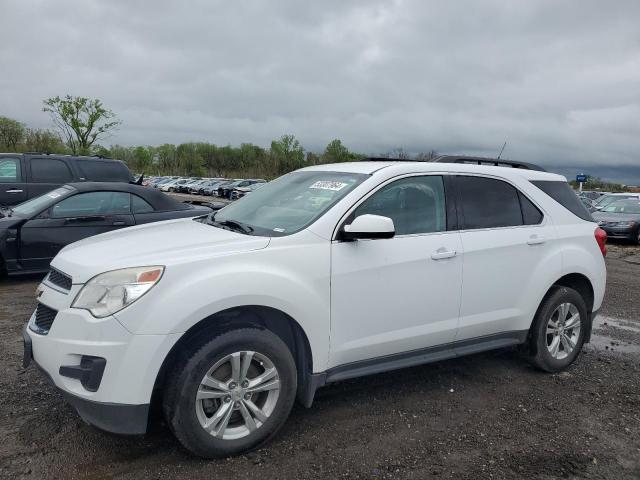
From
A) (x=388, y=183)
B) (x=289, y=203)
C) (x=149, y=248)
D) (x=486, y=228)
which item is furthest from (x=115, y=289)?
(x=486, y=228)

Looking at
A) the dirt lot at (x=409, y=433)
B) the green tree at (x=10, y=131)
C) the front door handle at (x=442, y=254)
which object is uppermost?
the green tree at (x=10, y=131)

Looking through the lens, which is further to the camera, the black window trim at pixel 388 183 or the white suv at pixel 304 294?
the black window trim at pixel 388 183

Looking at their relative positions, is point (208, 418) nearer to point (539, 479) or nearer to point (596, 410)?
point (539, 479)

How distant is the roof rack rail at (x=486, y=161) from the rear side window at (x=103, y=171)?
291 inches

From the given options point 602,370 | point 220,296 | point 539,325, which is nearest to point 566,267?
point 539,325

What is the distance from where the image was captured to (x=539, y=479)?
2998mm

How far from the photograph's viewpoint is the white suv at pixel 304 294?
2812 mm

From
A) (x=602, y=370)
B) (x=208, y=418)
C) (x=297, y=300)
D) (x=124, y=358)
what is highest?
(x=297, y=300)

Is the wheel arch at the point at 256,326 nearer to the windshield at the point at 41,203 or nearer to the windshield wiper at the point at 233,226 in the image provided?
the windshield wiper at the point at 233,226

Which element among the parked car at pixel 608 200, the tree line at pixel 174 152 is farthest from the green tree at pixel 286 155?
the parked car at pixel 608 200

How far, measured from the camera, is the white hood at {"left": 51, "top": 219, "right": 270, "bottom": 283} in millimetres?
2938

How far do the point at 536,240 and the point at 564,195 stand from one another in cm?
74

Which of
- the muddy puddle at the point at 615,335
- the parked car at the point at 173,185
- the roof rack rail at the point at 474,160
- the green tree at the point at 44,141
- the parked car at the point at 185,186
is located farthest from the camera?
the parked car at the point at 173,185

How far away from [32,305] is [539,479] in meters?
5.73
